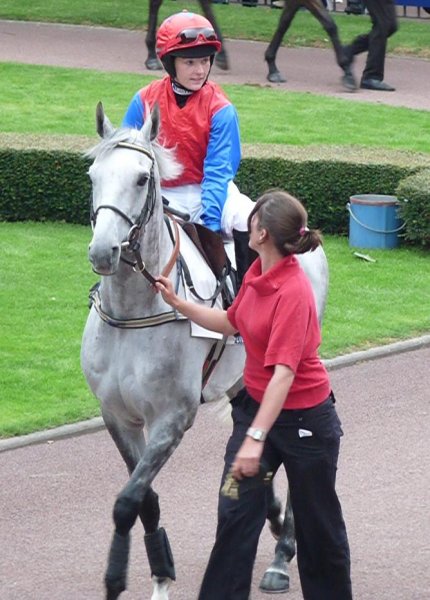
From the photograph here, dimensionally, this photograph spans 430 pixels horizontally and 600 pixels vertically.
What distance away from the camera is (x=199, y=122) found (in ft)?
20.5

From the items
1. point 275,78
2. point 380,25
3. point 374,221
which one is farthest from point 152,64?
point 374,221

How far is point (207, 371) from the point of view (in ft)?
20.3

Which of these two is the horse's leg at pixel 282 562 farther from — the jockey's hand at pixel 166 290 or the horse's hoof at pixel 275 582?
the jockey's hand at pixel 166 290

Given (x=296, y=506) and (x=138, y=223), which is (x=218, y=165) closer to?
(x=138, y=223)

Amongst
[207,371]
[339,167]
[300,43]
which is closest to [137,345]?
[207,371]

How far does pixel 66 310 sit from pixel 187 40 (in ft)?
16.3

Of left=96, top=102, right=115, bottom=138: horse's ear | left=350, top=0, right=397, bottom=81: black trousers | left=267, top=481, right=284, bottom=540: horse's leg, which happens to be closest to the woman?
left=96, top=102, right=115, bottom=138: horse's ear

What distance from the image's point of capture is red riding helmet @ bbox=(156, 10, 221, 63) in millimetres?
6203

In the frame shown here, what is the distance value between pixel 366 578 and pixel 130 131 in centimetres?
227

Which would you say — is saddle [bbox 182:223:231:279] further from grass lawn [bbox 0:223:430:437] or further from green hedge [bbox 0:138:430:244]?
green hedge [bbox 0:138:430:244]

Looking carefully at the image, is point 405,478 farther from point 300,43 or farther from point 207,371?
point 300,43

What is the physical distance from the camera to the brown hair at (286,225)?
4852 mm

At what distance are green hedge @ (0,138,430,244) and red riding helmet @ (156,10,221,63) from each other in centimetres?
671

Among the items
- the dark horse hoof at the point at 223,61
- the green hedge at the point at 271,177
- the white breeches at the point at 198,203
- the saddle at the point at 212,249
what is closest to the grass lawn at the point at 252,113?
the dark horse hoof at the point at 223,61
